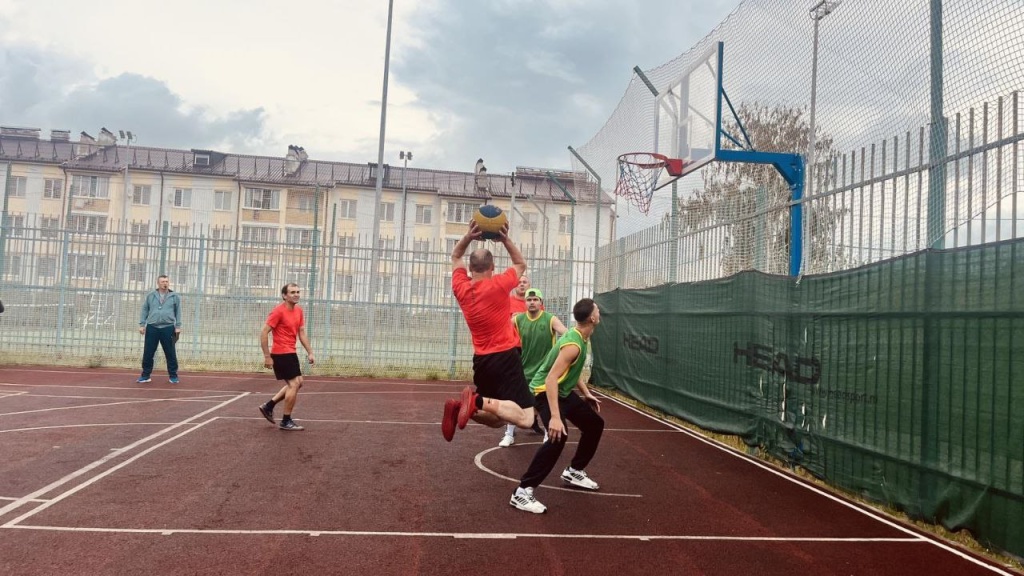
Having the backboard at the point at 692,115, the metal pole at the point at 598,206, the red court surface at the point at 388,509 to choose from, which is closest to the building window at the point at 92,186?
the metal pole at the point at 598,206

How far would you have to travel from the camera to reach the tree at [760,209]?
7.20 metres

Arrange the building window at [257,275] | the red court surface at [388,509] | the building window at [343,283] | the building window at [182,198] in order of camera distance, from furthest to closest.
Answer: the building window at [182,198] → the building window at [343,283] → the building window at [257,275] → the red court surface at [388,509]

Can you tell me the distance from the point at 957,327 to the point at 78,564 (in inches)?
238

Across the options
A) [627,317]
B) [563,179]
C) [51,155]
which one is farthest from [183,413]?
[51,155]

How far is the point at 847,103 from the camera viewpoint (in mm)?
7137

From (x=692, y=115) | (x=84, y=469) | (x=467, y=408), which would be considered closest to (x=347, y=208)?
(x=692, y=115)

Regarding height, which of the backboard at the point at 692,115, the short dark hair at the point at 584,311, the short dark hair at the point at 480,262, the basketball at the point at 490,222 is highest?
the backboard at the point at 692,115

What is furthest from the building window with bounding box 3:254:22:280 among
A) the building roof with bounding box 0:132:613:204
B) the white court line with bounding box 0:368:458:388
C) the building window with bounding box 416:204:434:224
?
the building window with bounding box 416:204:434:224

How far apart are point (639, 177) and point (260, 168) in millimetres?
34475

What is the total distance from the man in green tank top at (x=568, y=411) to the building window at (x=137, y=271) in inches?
476

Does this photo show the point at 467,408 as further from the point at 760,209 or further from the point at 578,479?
the point at 760,209

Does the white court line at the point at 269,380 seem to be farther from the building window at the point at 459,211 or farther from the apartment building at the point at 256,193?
the building window at the point at 459,211

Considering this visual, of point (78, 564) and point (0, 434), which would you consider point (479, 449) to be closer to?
point (78, 564)

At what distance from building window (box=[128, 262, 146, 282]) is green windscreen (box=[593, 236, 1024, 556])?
39.6 feet
